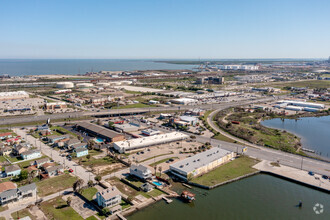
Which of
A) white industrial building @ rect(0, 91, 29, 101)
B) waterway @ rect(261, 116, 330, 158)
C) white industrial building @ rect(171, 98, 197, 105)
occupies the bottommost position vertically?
waterway @ rect(261, 116, 330, 158)

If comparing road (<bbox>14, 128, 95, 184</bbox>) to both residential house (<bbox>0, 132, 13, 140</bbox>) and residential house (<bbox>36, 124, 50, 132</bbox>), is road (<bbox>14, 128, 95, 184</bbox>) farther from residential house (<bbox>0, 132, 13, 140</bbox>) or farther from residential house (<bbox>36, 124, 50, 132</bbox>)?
residential house (<bbox>36, 124, 50, 132</bbox>)

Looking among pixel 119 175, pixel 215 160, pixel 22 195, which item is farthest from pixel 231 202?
pixel 22 195

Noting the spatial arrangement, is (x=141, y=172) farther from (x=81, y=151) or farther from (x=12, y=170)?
(x=12, y=170)

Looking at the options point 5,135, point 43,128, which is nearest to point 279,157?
point 43,128

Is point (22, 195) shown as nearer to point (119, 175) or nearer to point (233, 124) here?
point (119, 175)

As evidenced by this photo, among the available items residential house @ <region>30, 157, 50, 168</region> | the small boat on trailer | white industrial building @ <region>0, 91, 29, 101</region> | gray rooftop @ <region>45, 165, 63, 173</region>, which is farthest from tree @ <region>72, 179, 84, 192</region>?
white industrial building @ <region>0, 91, 29, 101</region>

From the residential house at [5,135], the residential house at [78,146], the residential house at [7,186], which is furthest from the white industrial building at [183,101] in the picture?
the residential house at [7,186]

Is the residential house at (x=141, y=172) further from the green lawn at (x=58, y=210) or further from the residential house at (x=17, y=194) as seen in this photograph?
the residential house at (x=17, y=194)
